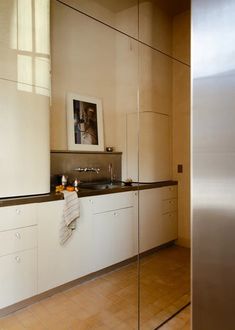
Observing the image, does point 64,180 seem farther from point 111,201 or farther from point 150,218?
point 150,218

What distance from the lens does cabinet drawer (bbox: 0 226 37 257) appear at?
1.85 meters

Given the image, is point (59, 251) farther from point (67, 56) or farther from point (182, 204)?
point (67, 56)

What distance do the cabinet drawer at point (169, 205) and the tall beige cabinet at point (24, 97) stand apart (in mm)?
1291

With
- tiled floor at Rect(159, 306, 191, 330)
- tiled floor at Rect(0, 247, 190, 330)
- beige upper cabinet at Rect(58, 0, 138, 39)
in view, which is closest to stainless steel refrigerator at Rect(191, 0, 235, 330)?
tiled floor at Rect(159, 306, 191, 330)

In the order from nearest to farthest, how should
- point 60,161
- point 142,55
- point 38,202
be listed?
point 38,202 → point 60,161 → point 142,55

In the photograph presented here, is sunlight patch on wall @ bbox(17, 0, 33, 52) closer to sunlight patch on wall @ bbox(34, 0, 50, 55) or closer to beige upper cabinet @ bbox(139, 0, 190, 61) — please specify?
sunlight patch on wall @ bbox(34, 0, 50, 55)

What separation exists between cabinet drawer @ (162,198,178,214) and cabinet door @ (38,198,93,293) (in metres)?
0.90

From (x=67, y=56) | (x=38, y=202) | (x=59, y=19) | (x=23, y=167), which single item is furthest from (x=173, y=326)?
(x=59, y=19)

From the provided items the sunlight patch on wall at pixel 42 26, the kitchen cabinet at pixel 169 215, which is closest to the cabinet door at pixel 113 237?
the kitchen cabinet at pixel 169 215

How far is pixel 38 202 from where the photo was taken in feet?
6.68

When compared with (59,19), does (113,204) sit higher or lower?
lower

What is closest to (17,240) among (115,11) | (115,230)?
(115,230)

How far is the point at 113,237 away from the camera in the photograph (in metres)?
2.65

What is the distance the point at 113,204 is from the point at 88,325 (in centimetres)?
110
